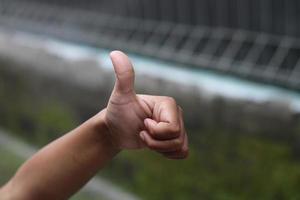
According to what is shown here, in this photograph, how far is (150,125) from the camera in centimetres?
229

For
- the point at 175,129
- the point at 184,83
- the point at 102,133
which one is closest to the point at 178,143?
the point at 175,129

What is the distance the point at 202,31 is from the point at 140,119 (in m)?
2.58

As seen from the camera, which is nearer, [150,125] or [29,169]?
Answer: [150,125]

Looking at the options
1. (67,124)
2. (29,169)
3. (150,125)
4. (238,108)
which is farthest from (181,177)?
(150,125)

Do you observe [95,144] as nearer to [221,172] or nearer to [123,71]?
[123,71]

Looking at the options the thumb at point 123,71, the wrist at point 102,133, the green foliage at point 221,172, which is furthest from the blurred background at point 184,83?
the thumb at point 123,71

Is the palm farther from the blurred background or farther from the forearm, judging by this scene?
the blurred background

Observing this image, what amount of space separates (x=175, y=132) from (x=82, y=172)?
464 mm

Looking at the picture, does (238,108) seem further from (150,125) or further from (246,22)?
(150,125)

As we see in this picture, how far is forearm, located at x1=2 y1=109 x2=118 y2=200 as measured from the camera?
2.58 m

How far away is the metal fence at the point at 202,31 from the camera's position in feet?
14.6

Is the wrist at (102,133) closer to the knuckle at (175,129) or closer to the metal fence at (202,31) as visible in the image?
the knuckle at (175,129)

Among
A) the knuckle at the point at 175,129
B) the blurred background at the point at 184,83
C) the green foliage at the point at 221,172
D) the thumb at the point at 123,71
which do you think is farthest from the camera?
the blurred background at the point at 184,83

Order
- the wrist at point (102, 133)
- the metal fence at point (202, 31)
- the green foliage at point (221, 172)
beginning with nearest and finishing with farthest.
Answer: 1. the wrist at point (102, 133)
2. the green foliage at point (221, 172)
3. the metal fence at point (202, 31)
